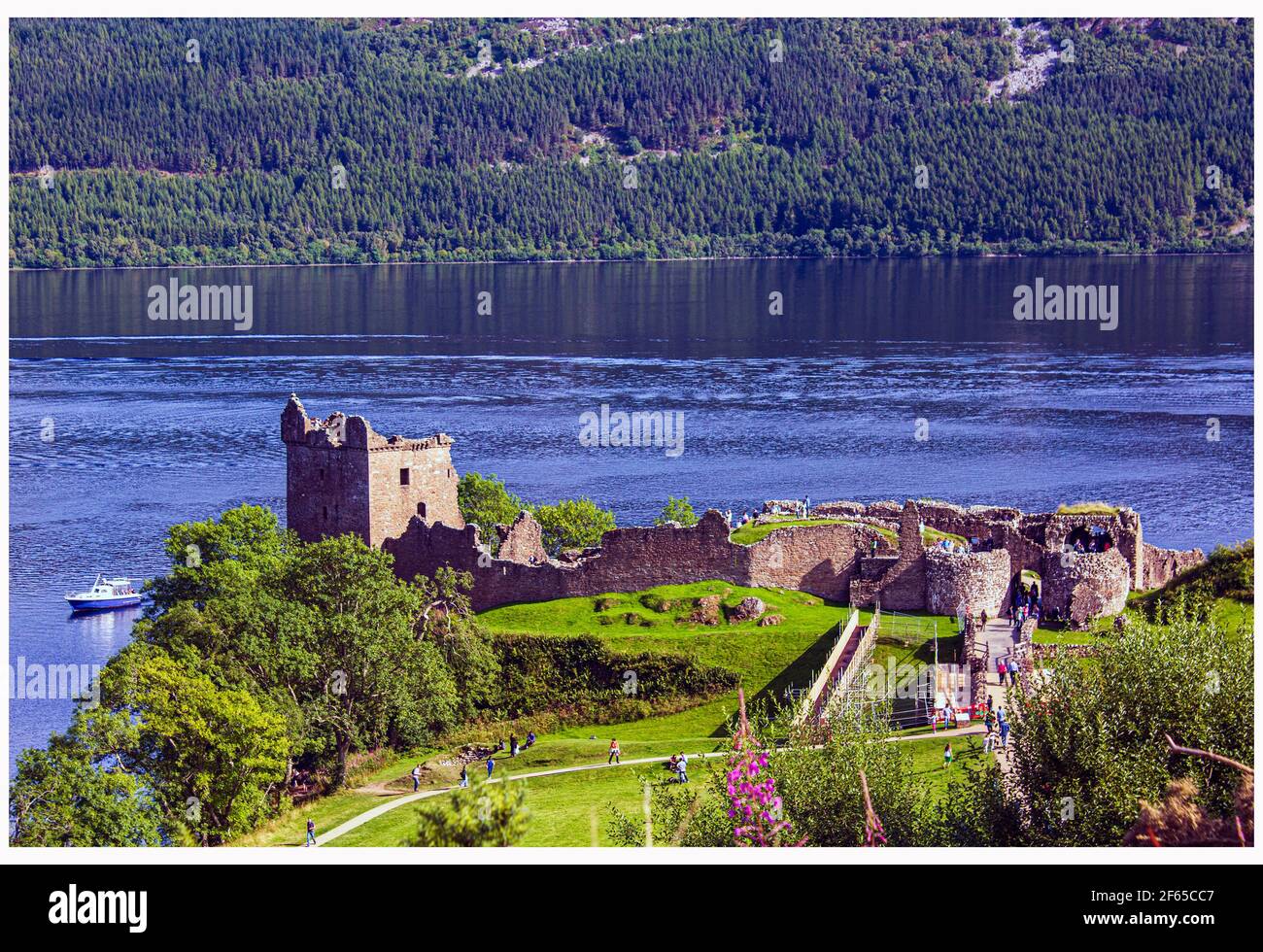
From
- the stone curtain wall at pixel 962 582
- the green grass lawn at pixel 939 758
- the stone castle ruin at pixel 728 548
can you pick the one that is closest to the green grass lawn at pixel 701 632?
the stone castle ruin at pixel 728 548

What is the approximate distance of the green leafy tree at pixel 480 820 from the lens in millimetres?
31250

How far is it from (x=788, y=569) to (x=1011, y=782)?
2111cm

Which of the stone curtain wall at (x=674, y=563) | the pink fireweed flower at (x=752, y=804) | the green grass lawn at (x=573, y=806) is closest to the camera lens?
the pink fireweed flower at (x=752, y=804)

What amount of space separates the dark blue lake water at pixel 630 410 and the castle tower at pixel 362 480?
10191 mm

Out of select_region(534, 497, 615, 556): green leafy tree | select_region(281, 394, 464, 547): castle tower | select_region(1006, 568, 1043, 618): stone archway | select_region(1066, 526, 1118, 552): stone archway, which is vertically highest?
select_region(281, 394, 464, 547): castle tower

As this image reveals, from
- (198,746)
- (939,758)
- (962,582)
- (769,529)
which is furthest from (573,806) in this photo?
(962,582)

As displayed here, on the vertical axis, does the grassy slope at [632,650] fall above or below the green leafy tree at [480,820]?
below

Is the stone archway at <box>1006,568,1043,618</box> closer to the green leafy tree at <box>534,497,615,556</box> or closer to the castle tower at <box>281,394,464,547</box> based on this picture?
the green leafy tree at <box>534,497,615,556</box>

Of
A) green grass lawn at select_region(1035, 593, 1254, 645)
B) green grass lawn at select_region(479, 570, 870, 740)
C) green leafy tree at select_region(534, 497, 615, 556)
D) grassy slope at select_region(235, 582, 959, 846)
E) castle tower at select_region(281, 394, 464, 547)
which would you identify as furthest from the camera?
green leafy tree at select_region(534, 497, 615, 556)

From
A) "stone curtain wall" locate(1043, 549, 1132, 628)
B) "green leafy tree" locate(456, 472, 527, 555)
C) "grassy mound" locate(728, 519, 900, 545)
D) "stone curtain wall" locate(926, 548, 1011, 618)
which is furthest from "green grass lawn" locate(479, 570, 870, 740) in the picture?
"green leafy tree" locate(456, 472, 527, 555)

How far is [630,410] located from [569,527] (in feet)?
210

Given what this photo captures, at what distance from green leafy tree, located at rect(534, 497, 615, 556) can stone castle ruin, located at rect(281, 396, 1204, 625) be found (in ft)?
18.2

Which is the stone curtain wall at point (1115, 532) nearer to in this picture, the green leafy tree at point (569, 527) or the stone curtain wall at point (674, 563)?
the stone curtain wall at point (674, 563)

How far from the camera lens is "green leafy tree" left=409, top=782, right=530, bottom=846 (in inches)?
1230
